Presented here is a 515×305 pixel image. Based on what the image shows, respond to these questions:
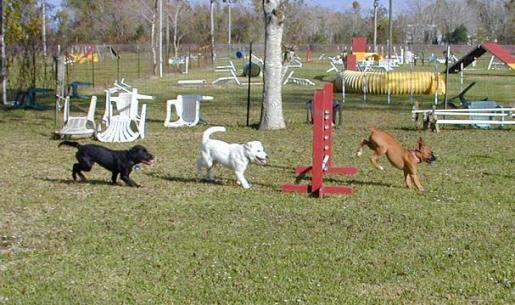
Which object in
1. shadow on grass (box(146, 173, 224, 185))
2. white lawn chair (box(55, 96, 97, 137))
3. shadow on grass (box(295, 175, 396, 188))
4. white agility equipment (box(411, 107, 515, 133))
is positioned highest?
white agility equipment (box(411, 107, 515, 133))

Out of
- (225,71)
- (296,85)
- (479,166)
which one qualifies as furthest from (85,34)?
(479,166)

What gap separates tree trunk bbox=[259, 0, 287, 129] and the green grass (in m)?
4.47

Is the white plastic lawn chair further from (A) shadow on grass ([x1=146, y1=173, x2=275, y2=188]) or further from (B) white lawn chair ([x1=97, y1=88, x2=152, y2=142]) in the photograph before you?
(A) shadow on grass ([x1=146, y1=173, x2=275, y2=188])

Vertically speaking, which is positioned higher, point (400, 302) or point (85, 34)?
point (85, 34)

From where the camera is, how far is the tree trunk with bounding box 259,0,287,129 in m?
17.1

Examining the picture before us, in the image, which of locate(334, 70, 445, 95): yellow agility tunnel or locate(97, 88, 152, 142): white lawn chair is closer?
locate(97, 88, 152, 142): white lawn chair

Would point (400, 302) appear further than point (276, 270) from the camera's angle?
No

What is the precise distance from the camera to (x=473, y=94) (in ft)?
96.6

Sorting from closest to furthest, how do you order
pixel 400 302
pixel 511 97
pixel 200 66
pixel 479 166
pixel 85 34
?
pixel 400 302
pixel 479 166
pixel 511 97
pixel 200 66
pixel 85 34

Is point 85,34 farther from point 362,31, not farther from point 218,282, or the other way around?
point 218,282

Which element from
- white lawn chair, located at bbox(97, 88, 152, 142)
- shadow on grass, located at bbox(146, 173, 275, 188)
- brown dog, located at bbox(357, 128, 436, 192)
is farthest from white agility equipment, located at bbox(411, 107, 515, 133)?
shadow on grass, located at bbox(146, 173, 275, 188)

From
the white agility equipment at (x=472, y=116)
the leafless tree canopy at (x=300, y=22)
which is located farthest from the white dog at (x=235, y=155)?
the leafless tree canopy at (x=300, y=22)

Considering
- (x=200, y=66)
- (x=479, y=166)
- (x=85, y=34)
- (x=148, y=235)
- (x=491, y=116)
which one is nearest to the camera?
(x=148, y=235)

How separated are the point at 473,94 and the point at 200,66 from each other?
91.2 ft
